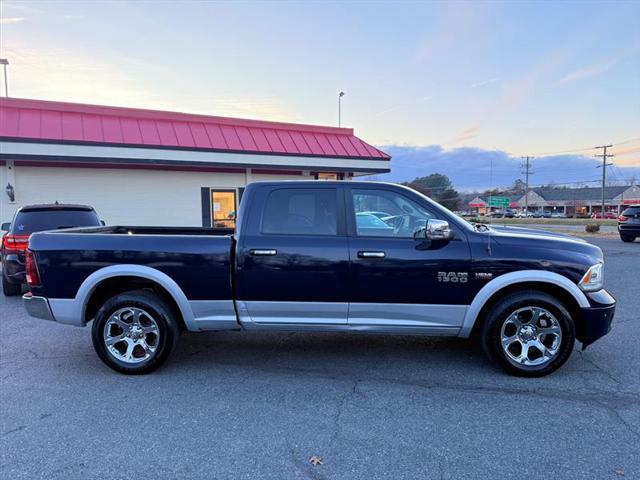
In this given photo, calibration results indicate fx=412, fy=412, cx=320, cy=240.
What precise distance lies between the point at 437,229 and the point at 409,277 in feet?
1.83

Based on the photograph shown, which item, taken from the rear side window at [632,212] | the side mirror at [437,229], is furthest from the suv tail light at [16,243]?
the rear side window at [632,212]

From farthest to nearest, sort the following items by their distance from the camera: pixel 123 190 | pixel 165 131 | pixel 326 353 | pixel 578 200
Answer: pixel 578 200 < pixel 165 131 < pixel 123 190 < pixel 326 353

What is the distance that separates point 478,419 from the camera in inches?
130

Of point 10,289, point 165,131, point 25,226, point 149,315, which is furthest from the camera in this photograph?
point 165,131

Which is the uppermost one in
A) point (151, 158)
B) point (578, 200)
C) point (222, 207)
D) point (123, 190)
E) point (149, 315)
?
point (578, 200)

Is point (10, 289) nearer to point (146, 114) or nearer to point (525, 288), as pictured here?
point (146, 114)

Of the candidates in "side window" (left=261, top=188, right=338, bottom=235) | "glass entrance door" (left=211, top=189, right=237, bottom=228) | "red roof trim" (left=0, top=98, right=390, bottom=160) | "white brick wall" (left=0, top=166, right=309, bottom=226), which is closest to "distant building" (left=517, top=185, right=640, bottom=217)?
"red roof trim" (left=0, top=98, right=390, bottom=160)

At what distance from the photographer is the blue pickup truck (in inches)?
161

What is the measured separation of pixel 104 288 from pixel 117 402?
131 centimetres

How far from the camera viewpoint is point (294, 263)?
4156mm

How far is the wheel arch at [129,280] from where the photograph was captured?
4199 millimetres

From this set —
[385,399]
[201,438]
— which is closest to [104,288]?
[201,438]

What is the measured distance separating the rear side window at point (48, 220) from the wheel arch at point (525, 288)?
6.92m

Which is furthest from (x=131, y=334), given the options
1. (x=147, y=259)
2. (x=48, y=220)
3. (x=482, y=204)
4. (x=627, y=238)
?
(x=482, y=204)
